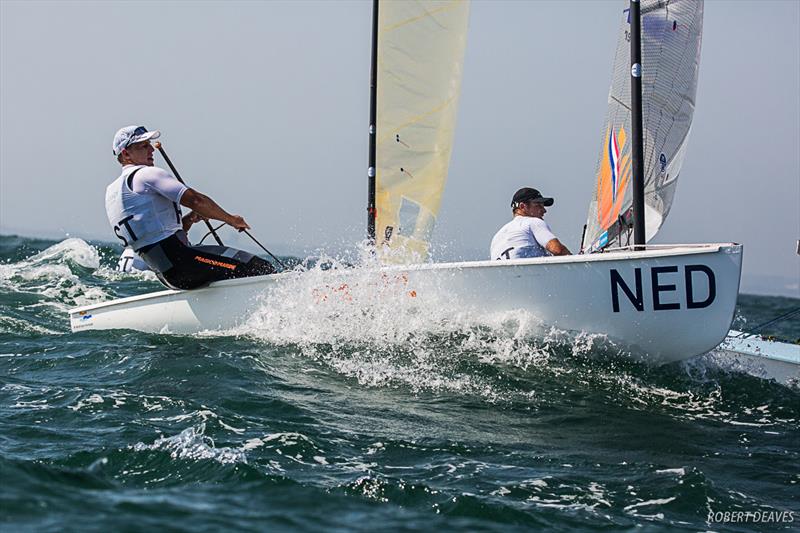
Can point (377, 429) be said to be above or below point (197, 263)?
below

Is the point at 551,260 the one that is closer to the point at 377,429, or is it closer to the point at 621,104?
the point at 377,429

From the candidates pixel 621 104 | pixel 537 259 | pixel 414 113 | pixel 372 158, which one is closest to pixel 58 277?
pixel 372 158

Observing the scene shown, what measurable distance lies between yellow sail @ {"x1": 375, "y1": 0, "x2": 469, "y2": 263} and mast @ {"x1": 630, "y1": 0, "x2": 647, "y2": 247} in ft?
8.88

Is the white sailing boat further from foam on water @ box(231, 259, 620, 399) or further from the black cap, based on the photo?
the black cap

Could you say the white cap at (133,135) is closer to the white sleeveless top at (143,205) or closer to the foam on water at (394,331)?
the white sleeveless top at (143,205)

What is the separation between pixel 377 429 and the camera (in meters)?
4.18

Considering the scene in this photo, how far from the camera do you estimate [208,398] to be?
15.0ft

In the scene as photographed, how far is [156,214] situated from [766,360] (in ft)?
15.3

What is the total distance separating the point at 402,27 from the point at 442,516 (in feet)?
22.3

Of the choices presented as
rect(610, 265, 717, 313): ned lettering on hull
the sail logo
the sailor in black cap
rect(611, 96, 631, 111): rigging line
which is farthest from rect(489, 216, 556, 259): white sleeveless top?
rect(611, 96, 631, 111): rigging line

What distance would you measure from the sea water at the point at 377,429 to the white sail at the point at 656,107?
5.33 ft

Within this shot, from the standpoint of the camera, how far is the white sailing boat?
540cm

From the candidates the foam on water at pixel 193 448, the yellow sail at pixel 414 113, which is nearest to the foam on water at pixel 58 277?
the yellow sail at pixel 414 113

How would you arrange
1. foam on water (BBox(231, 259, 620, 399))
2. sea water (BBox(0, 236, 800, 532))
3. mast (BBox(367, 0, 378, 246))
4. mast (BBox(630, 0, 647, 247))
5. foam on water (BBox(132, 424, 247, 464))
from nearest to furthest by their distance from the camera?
1. sea water (BBox(0, 236, 800, 532))
2. foam on water (BBox(132, 424, 247, 464))
3. foam on water (BBox(231, 259, 620, 399))
4. mast (BBox(630, 0, 647, 247))
5. mast (BBox(367, 0, 378, 246))
